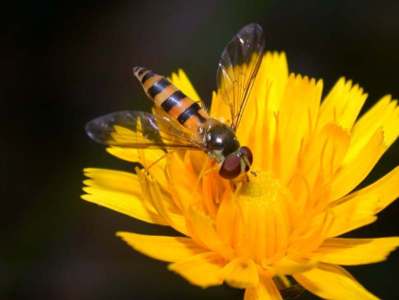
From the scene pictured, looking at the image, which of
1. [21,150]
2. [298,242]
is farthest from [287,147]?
[21,150]

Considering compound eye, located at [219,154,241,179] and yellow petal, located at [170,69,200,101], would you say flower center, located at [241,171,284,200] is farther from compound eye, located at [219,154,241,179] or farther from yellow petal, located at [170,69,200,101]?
yellow petal, located at [170,69,200,101]

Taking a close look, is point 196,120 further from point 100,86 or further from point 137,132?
point 100,86

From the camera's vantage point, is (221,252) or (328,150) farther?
(328,150)

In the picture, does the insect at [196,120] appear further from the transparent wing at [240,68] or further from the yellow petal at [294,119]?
the yellow petal at [294,119]

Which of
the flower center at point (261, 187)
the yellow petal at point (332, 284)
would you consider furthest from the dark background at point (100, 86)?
the yellow petal at point (332, 284)

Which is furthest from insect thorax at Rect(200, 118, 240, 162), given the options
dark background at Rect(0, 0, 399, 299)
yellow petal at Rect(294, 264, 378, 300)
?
dark background at Rect(0, 0, 399, 299)

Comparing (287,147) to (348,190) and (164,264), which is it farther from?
(164,264)
